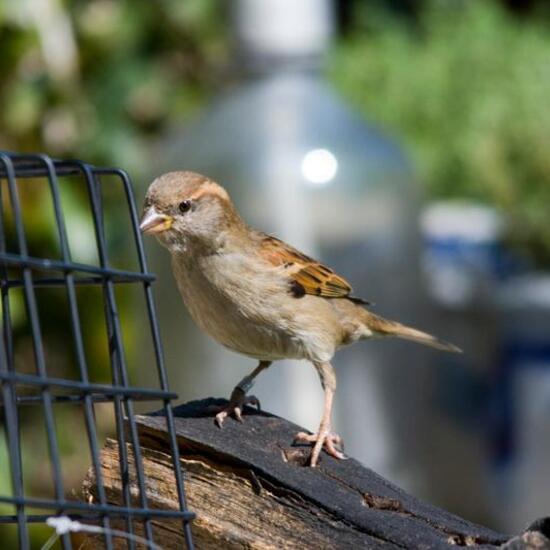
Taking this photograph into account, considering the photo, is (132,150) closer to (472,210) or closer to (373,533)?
(472,210)

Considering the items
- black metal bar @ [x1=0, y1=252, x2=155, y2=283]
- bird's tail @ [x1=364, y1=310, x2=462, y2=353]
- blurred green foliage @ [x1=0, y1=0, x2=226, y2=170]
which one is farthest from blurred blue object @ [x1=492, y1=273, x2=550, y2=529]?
black metal bar @ [x1=0, y1=252, x2=155, y2=283]

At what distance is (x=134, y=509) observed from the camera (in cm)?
225

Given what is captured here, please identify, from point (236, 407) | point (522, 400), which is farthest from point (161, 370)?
point (522, 400)

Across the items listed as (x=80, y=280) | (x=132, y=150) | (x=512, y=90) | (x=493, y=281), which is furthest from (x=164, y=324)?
(x=80, y=280)

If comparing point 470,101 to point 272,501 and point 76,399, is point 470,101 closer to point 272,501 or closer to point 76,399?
point 76,399

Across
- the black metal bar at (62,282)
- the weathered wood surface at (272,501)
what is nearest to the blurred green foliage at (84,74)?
the black metal bar at (62,282)

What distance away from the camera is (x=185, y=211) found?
10.1ft

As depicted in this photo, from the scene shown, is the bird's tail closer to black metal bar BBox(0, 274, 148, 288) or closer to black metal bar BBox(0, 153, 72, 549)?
black metal bar BBox(0, 274, 148, 288)

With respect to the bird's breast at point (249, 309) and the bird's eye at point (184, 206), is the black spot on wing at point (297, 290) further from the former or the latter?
the bird's eye at point (184, 206)

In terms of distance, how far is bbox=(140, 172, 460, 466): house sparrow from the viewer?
3.06 m

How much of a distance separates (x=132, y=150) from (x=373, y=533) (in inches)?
161

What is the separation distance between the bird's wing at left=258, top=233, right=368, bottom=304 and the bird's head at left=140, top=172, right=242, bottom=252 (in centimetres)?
14

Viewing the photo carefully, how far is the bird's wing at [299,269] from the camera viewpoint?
10.7 feet

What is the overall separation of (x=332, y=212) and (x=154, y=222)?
2447 mm
